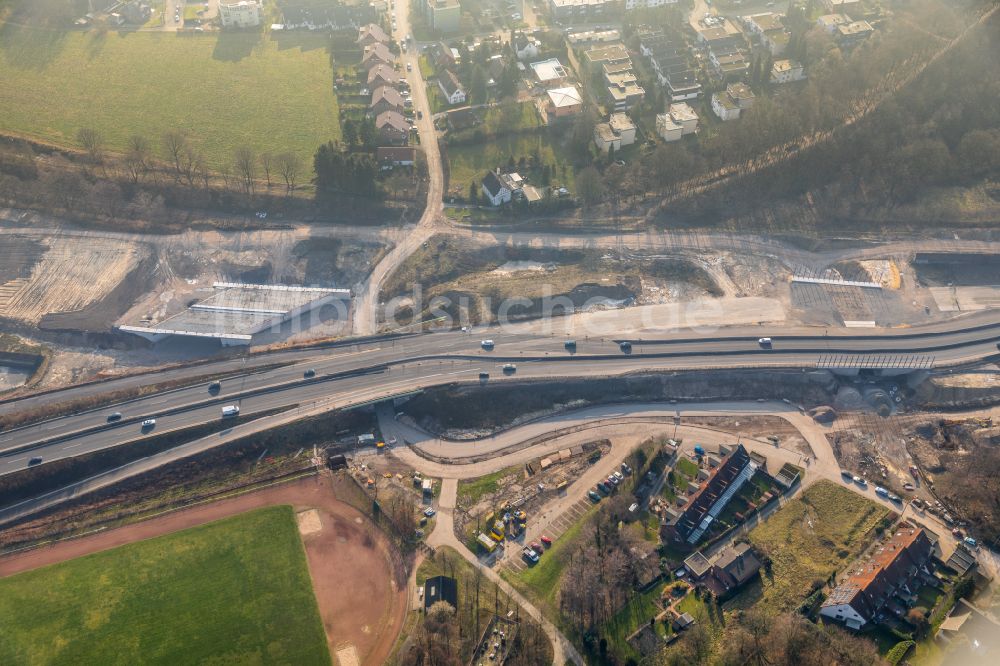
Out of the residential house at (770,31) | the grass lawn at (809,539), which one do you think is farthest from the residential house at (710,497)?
the residential house at (770,31)

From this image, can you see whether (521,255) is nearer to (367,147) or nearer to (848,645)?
(367,147)

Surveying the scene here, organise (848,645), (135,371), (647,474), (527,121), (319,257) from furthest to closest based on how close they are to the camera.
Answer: (527,121) < (319,257) < (135,371) < (647,474) < (848,645)

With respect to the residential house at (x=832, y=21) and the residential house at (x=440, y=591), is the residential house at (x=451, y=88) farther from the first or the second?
the residential house at (x=440, y=591)

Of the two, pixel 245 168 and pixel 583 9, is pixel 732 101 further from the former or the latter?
pixel 245 168

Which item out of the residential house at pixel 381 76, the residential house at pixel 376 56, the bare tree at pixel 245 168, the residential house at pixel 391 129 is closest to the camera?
the bare tree at pixel 245 168

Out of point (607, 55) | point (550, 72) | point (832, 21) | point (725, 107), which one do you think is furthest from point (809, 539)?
point (832, 21)

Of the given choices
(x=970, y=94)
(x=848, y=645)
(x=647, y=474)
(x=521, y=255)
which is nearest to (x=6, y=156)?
(x=521, y=255)
